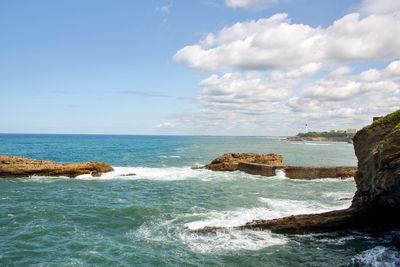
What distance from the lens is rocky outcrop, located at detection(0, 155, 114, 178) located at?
972 inches

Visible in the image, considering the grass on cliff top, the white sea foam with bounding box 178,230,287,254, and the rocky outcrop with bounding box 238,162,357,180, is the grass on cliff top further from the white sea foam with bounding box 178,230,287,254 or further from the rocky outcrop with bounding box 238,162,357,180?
the rocky outcrop with bounding box 238,162,357,180

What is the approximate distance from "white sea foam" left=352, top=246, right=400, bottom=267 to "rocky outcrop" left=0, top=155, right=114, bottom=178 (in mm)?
23951

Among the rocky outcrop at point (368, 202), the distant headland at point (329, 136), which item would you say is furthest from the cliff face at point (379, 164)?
the distant headland at point (329, 136)

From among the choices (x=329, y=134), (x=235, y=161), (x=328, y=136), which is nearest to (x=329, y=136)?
(x=328, y=136)

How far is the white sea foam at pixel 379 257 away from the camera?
8062 mm

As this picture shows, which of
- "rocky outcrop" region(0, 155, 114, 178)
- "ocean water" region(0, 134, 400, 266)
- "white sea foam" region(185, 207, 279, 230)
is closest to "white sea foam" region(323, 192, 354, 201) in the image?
"ocean water" region(0, 134, 400, 266)

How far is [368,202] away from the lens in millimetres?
10125

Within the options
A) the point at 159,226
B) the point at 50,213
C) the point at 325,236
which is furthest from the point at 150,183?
the point at 325,236

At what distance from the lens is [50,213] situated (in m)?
13.9

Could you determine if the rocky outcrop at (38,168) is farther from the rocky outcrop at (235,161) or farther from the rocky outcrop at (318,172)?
the rocky outcrop at (318,172)

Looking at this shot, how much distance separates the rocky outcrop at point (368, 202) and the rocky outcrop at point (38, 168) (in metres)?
19.5

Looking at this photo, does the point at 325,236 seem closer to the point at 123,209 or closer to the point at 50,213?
the point at 123,209

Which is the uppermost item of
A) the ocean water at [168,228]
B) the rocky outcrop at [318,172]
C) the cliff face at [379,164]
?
the cliff face at [379,164]

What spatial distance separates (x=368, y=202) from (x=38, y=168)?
2671 cm
